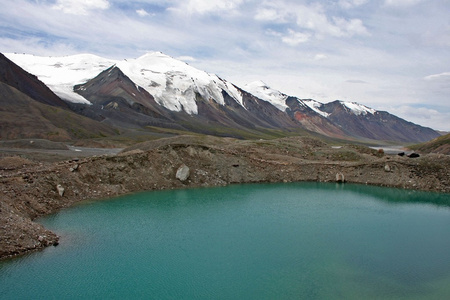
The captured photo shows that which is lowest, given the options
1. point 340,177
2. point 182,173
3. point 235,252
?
point 235,252

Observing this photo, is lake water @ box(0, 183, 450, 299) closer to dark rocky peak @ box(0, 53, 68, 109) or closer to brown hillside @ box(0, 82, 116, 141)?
brown hillside @ box(0, 82, 116, 141)

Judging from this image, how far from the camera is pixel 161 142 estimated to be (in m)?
61.0

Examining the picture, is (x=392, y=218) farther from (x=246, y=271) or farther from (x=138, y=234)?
(x=138, y=234)

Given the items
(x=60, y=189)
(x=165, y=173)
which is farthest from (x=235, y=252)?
(x=165, y=173)

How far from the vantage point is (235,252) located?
82.0 feet

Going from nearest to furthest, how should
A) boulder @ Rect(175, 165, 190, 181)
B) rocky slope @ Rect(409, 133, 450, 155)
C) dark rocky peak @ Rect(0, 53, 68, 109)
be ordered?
1. boulder @ Rect(175, 165, 190, 181)
2. rocky slope @ Rect(409, 133, 450, 155)
3. dark rocky peak @ Rect(0, 53, 68, 109)

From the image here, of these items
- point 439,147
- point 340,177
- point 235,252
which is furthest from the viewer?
point 439,147

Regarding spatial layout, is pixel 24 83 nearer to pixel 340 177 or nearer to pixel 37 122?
pixel 37 122

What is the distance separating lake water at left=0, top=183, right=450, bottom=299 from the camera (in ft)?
65.0

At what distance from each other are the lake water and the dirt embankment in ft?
6.41

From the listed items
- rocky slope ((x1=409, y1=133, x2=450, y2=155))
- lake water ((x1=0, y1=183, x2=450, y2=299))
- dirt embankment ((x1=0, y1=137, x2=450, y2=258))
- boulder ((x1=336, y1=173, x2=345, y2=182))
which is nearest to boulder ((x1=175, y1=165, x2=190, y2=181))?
dirt embankment ((x1=0, y1=137, x2=450, y2=258))

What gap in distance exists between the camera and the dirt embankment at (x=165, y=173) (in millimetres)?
29156

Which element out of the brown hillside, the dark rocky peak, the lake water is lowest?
the lake water

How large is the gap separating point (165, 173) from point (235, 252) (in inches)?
897
